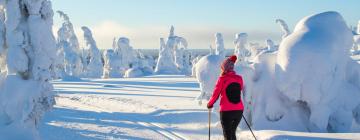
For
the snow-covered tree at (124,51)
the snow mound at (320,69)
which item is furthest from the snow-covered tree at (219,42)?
the snow mound at (320,69)

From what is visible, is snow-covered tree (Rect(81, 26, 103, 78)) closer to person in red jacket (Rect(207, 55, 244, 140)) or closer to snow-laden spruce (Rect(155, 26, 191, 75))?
snow-laden spruce (Rect(155, 26, 191, 75))

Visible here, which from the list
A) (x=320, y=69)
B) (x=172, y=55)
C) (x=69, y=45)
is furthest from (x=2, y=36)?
(x=172, y=55)

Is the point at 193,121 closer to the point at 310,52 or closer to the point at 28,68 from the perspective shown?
the point at 310,52

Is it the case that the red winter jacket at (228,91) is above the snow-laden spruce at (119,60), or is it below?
above

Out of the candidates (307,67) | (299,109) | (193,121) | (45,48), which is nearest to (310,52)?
(307,67)

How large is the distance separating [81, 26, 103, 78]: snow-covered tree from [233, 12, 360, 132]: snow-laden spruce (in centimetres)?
4517

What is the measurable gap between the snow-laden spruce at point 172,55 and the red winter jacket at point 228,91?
46110mm

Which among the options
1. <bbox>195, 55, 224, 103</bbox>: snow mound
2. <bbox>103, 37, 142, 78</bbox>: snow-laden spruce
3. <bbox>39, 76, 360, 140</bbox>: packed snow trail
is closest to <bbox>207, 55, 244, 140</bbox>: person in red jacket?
<bbox>39, 76, 360, 140</bbox>: packed snow trail

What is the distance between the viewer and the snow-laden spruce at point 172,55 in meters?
57.3

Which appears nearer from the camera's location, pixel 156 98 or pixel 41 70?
pixel 41 70

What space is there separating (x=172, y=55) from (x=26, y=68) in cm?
5272

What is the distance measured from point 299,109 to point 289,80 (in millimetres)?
1090

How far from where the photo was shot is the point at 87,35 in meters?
55.9

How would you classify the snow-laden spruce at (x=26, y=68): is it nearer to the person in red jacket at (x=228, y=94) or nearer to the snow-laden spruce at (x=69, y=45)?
the person in red jacket at (x=228, y=94)
